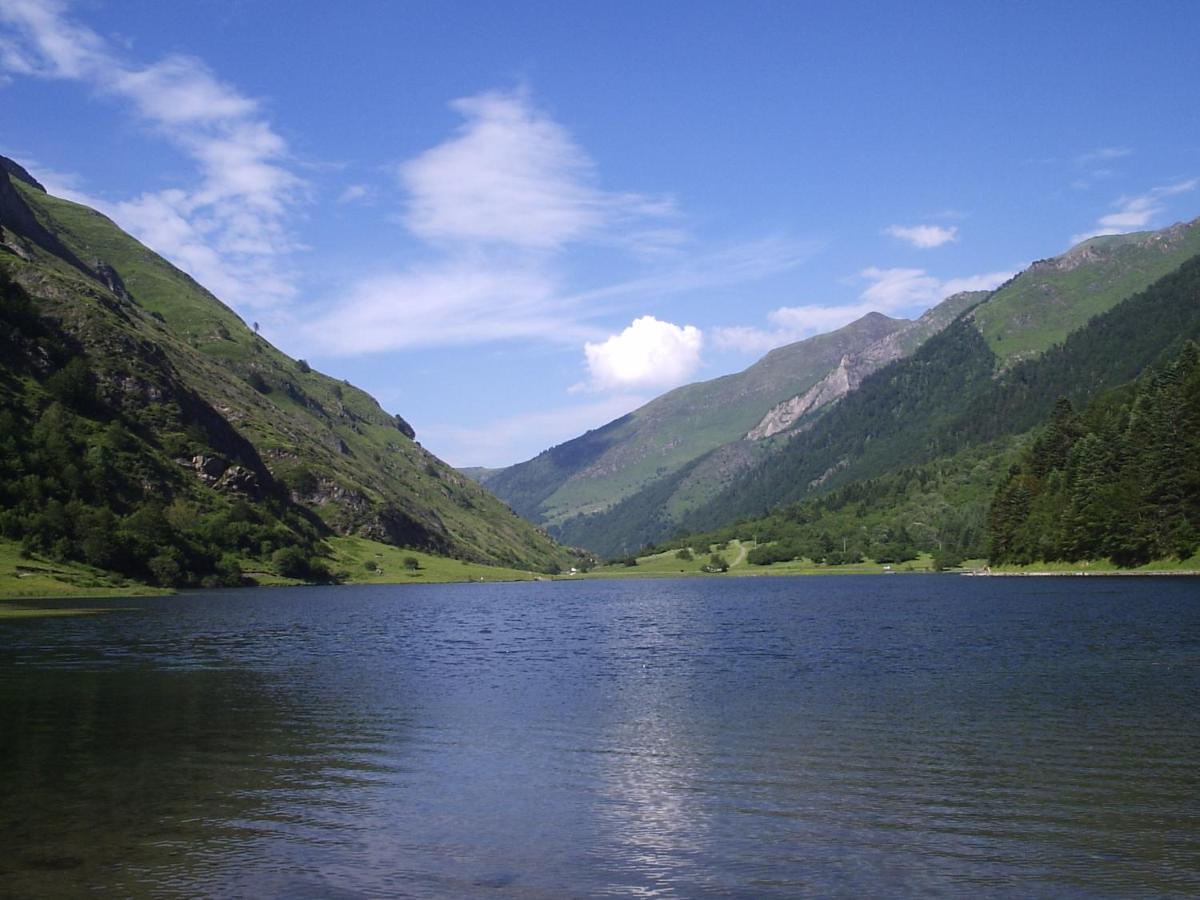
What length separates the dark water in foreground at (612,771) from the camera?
22.6m

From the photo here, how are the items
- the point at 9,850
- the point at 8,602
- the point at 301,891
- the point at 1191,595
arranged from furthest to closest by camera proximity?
the point at 8,602 → the point at 1191,595 → the point at 9,850 → the point at 301,891

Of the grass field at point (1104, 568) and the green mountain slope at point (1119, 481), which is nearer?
the green mountain slope at point (1119, 481)

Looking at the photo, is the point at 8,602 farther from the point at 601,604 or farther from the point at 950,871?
the point at 950,871

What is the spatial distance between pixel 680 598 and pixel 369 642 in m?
104

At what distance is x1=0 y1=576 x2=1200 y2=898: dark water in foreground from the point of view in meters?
22.6

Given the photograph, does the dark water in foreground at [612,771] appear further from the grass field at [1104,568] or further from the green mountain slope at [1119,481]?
the grass field at [1104,568]

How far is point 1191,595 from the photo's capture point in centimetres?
10769

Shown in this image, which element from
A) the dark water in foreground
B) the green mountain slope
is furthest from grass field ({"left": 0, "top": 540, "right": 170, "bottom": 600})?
the green mountain slope

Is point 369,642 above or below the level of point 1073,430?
below

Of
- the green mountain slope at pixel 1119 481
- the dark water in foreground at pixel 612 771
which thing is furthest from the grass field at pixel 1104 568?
the dark water in foreground at pixel 612 771

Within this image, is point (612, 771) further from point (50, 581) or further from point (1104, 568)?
point (1104, 568)

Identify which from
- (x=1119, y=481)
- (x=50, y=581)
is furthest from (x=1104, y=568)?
(x=50, y=581)

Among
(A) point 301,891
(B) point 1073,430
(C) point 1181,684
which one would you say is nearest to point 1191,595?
(C) point 1181,684

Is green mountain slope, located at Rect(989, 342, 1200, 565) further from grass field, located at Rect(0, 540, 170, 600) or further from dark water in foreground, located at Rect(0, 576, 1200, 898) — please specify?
grass field, located at Rect(0, 540, 170, 600)
